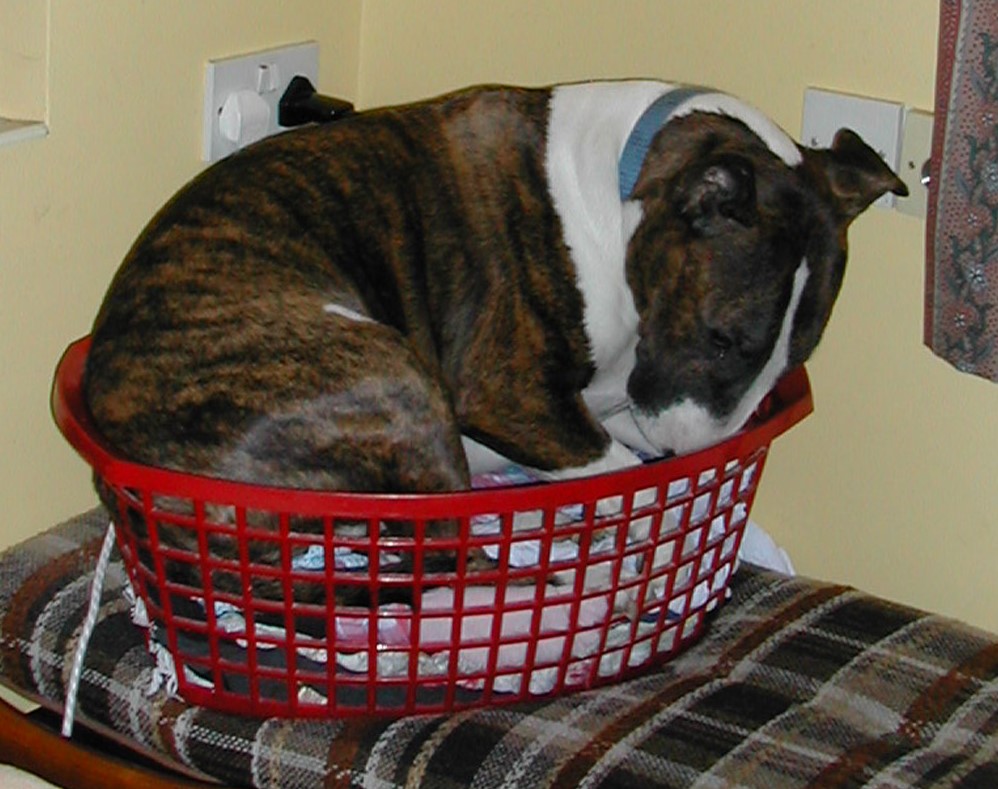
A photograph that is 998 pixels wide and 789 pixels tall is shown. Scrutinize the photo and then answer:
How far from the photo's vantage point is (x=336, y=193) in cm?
164

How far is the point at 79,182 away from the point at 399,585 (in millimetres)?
640

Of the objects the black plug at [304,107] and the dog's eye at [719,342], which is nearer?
the dog's eye at [719,342]

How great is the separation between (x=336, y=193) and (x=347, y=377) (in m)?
0.29

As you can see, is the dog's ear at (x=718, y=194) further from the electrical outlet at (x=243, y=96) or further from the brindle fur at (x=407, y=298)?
the electrical outlet at (x=243, y=96)

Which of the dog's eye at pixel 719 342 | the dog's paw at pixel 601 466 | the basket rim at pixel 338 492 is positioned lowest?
the dog's paw at pixel 601 466

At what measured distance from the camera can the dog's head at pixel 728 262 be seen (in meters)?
1.55

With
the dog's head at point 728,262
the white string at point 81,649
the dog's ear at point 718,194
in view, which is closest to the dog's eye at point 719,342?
the dog's head at point 728,262

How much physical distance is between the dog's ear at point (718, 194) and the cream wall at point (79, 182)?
0.64 metres

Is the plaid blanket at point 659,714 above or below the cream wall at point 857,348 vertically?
below

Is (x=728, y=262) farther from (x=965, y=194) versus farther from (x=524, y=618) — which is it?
(x=524, y=618)

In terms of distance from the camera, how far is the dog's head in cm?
155

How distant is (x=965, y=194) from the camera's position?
1.63 m

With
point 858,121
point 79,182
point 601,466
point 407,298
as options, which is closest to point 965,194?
point 858,121

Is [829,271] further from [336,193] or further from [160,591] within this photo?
[160,591]
